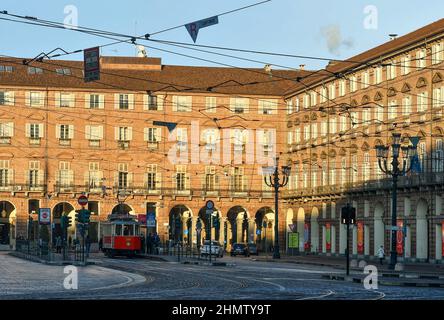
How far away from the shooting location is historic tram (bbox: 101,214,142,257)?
74.2m

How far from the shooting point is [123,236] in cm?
7431

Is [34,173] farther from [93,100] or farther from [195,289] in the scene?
[195,289]

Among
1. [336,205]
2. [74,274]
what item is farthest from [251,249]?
[74,274]

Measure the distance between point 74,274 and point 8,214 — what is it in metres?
66.1

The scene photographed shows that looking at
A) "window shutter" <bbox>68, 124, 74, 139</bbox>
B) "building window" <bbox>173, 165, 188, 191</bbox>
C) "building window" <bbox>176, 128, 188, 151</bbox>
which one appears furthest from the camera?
"building window" <bbox>173, 165, 188, 191</bbox>

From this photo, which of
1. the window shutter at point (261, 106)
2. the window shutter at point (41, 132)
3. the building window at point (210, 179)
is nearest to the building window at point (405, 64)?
the window shutter at point (261, 106)

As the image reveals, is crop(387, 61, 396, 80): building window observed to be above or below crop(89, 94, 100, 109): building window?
below

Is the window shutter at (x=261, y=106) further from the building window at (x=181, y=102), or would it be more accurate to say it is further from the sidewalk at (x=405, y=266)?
the sidewalk at (x=405, y=266)

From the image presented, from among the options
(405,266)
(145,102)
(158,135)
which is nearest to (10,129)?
(145,102)

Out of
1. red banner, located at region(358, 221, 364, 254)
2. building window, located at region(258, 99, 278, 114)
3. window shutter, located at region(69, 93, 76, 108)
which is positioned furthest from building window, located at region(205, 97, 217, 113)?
red banner, located at region(358, 221, 364, 254)

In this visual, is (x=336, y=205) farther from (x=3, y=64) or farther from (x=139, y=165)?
(x=3, y=64)

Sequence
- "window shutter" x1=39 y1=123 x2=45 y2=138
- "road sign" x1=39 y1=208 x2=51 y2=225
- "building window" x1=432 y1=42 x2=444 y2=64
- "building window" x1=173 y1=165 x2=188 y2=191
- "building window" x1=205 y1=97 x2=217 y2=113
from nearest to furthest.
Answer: "road sign" x1=39 y1=208 x2=51 y2=225, "building window" x1=432 y1=42 x2=444 y2=64, "window shutter" x1=39 y1=123 x2=45 y2=138, "building window" x1=205 y1=97 x2=217 y2=113, "building window" x1=173 y1=165 x2=188 y2=191

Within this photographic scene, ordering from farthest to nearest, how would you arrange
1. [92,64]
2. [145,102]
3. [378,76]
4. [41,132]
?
[145,102] → [41,132] → [378,76] → [92,64]

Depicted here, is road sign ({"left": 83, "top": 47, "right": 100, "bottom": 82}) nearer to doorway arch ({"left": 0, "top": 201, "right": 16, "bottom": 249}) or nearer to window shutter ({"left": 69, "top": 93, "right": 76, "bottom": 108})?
window shutter ({"left": 69, "top": 93, "right": 76, "bottom": 108})
